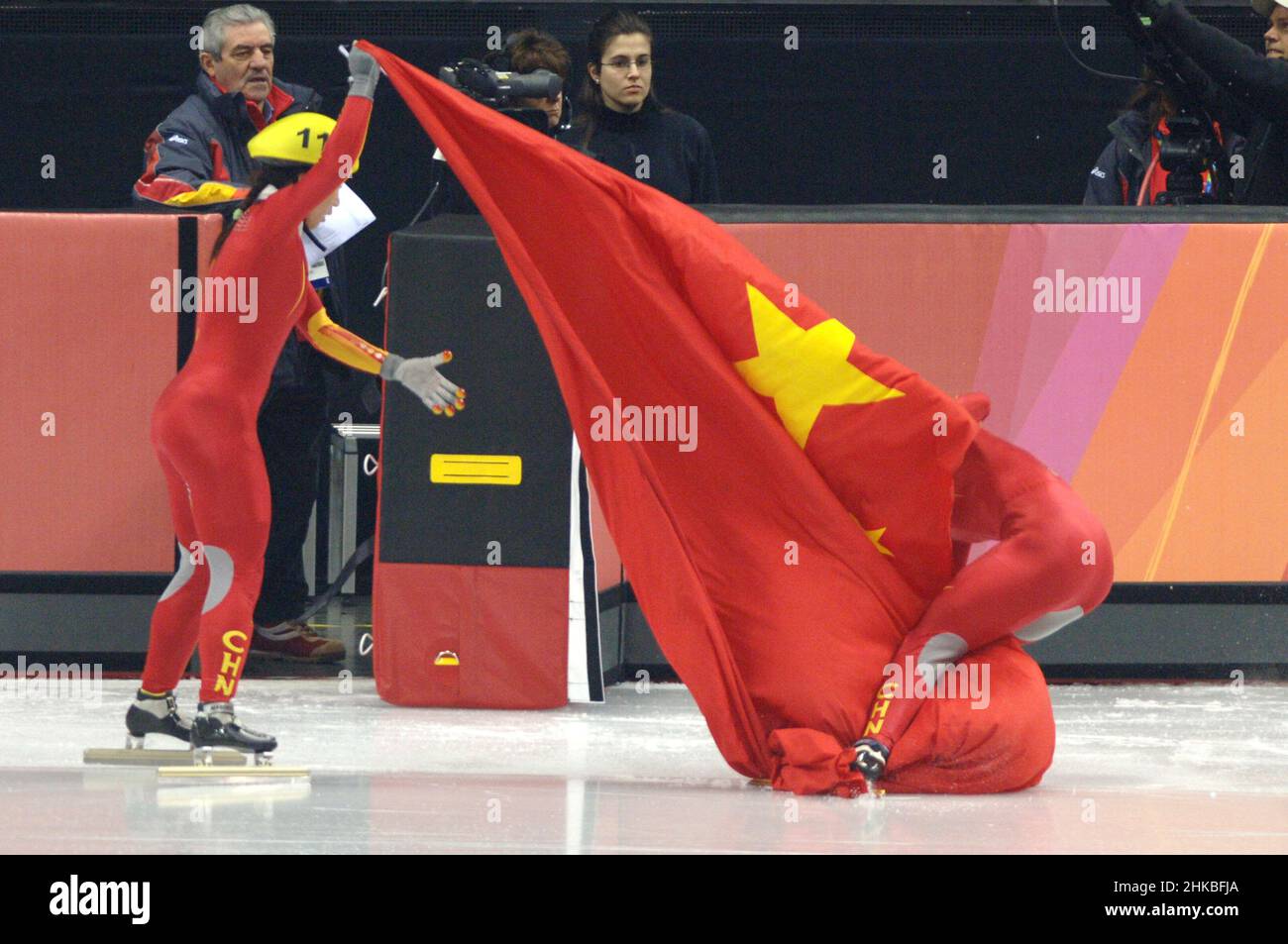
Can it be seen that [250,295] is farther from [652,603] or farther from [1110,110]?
[1110,110]

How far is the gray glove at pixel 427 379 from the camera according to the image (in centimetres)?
526

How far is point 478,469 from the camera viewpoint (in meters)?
6.22

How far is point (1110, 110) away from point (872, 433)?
418 cm

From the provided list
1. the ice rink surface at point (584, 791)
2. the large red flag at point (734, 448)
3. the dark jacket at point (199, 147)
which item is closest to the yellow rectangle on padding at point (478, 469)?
the ice rink surface at point (584, 791)

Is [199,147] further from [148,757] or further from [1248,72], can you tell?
[1248,72]

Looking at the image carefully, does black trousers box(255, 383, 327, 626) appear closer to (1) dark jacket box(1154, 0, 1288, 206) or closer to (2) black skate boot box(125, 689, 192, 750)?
(2) black skate boot box(125, 689, 192, 750)

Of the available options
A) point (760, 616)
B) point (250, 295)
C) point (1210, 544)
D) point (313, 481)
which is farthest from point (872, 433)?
point (313, 481)

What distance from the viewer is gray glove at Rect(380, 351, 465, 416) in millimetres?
5258

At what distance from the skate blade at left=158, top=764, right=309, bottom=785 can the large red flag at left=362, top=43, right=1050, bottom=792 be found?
969mm

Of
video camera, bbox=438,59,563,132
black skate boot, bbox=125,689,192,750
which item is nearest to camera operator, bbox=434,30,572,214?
video camera, bbox=438,59,563,132

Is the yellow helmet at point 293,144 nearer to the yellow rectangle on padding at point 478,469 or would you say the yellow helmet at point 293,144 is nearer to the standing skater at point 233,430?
the standing skater at point 233,430

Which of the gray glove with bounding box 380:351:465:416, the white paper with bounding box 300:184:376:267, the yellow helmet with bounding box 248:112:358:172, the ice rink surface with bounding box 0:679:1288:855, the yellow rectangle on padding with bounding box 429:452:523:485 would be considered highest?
the yellow helmet with bounding box 248:112:358:172

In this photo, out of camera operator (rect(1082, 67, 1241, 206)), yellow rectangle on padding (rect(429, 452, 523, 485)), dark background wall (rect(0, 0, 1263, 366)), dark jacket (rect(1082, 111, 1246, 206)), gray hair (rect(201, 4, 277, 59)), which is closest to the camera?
yellow rectangle on padding (rect(429, 452, 523, 485))

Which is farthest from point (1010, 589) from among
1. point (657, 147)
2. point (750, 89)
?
point (750, 89)
